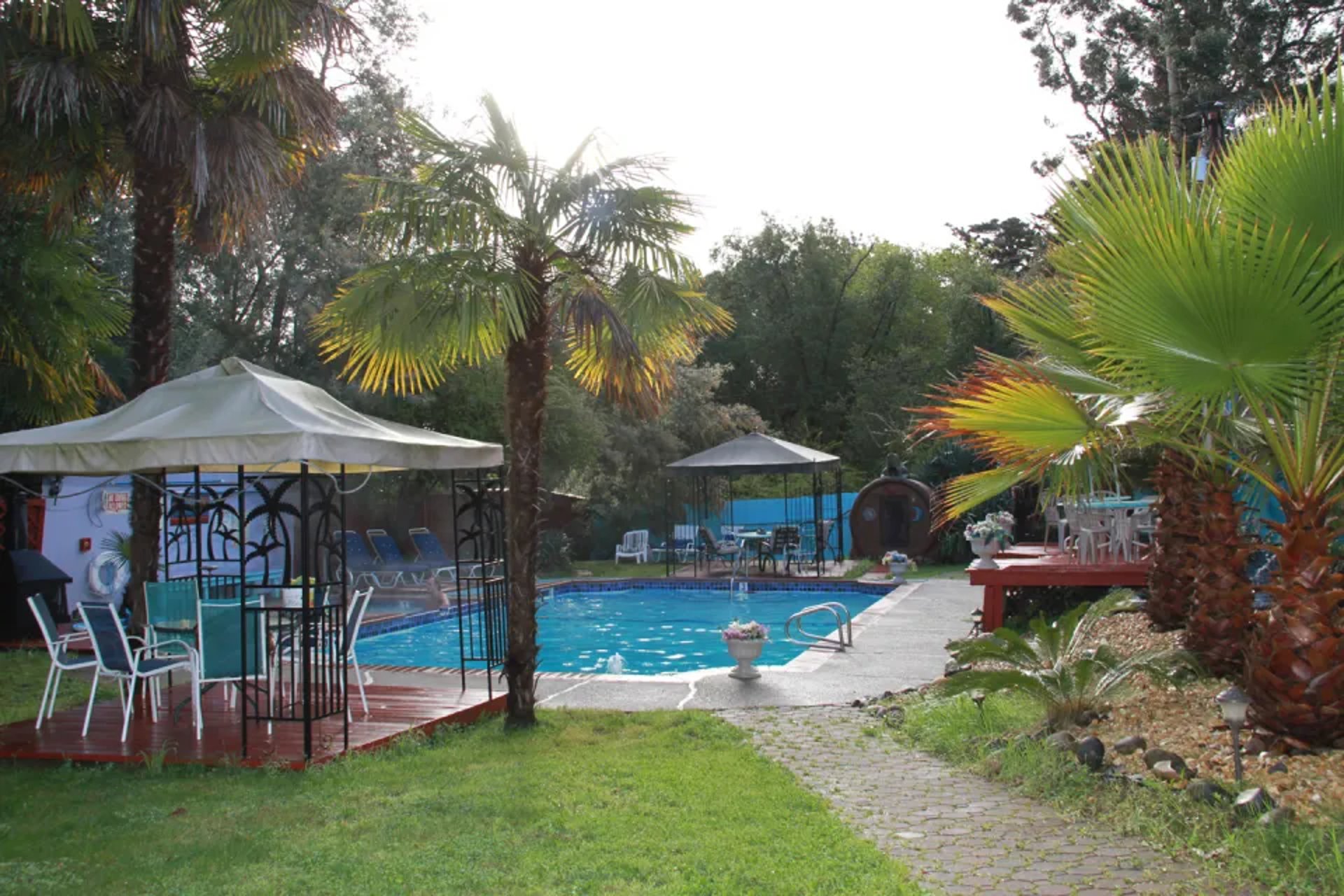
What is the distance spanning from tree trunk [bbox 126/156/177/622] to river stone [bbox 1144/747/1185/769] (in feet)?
23.8

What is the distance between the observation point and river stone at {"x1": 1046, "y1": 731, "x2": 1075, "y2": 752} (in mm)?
6096

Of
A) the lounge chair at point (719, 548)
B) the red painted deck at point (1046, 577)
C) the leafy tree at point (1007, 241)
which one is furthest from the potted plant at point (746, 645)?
the leafy tree at point (1007, 241)

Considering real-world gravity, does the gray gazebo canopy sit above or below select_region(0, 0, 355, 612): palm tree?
below

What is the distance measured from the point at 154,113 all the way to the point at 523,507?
428 centimetres

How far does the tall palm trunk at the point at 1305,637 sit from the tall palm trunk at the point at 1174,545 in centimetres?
229

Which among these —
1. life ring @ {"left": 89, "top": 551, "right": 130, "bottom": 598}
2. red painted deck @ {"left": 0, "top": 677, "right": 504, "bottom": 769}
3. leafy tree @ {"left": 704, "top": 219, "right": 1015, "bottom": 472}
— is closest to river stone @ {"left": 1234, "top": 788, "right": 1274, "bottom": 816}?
red painted deck @ {"left": 0, "top": 677, "right": 504, "bottom": 769}

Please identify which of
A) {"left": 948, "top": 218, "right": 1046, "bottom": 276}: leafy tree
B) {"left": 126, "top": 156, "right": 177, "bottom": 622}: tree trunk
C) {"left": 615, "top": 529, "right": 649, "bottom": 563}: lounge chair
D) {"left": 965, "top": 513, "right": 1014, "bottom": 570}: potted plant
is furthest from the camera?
{"left": 948, "top": 218, "right": 1046, "bottom": 276}: leafy tree

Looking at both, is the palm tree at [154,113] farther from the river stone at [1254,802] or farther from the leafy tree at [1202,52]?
the leafy tree at [1202,52]

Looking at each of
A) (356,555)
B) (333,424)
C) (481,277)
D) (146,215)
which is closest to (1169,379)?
(481,277)

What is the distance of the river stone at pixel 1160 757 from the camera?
5496 mm

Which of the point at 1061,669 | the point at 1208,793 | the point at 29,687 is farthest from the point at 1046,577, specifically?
the point at 29,687

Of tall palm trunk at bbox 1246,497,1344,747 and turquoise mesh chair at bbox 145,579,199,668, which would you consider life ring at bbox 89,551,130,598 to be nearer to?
turquoise mesh chair at bbox 145,579,199,668

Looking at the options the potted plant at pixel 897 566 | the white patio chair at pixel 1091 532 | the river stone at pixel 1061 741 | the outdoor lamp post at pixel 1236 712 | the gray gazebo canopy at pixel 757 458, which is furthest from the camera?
the gray gazebo canopy at pixel 757 458

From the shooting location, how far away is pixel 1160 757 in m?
5.59
